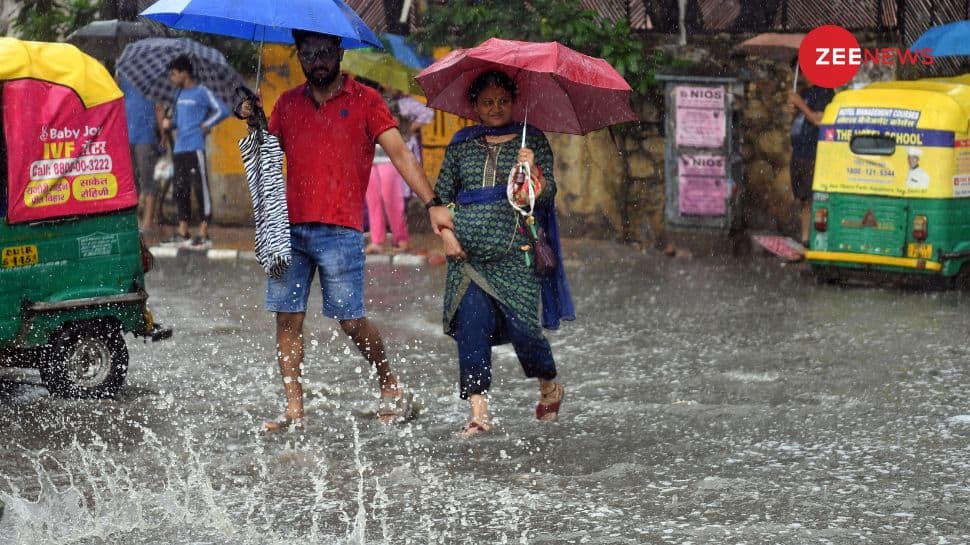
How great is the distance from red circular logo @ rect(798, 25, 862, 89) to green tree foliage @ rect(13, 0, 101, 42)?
7618 millimetres

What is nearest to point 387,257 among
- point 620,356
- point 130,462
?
point 620,356

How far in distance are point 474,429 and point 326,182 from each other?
133 cm

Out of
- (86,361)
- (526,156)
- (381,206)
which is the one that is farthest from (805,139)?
(86,361)

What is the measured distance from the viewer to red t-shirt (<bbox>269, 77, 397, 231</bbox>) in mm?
7211

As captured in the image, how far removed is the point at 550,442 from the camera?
22.9 feet

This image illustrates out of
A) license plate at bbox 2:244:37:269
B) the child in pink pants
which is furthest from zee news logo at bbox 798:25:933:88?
license plate at bbox 2:244:37:269

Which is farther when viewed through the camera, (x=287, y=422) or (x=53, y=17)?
(x=53, y=17)

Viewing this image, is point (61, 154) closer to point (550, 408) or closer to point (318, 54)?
point (318, 54)

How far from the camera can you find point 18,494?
20.3 feet

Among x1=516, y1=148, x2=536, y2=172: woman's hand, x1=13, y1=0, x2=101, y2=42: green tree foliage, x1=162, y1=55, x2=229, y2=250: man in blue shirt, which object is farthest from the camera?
x1=13, y1=0, x2=101, y2=42: green tree foliage

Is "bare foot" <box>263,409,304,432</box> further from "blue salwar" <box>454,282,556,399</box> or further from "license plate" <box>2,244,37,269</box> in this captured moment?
"license plate" <box>2,244,37,269</box>

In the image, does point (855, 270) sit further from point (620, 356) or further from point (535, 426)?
point (535, 426)

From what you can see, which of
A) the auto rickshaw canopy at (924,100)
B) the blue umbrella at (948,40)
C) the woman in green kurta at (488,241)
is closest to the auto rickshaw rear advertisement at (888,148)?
the auto rickshaw canopy at (924,100)

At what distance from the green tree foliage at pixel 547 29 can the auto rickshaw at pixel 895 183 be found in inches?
98.6
